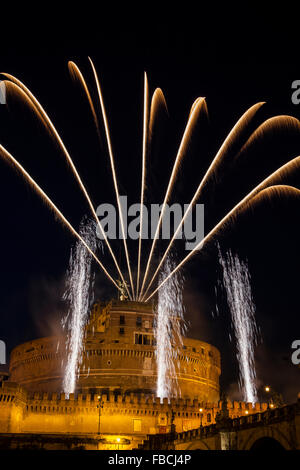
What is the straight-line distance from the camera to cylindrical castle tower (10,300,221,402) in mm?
66000

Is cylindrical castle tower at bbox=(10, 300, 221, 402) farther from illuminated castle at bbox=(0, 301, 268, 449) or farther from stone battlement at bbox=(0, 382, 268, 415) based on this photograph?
stone battlement at bbox=(0, 382, 268, 415)

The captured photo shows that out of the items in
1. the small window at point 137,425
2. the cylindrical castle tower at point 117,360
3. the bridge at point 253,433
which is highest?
the cylindrical castle tower at point 117,360

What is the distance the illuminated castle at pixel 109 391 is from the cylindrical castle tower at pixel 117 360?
0.45ft

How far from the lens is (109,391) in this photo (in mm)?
64188

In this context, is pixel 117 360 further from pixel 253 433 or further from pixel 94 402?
pixel 253 433

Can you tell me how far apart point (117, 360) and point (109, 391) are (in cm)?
453

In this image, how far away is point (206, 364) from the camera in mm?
75250

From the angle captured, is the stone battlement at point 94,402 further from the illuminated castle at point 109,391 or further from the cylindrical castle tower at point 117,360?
the cylindrical castle tower at point 117,360

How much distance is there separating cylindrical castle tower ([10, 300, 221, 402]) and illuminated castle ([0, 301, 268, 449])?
0.14 m

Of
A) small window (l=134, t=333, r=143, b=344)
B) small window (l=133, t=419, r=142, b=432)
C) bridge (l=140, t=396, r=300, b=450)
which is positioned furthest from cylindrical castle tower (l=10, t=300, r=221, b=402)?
bridge (l=140, t=396, r=300, b=450)

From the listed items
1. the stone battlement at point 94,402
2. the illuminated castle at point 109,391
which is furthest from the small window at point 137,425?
the stone battlement at point 94,402

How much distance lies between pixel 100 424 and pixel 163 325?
2238 cm

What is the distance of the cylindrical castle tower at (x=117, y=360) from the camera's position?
2598 inches
